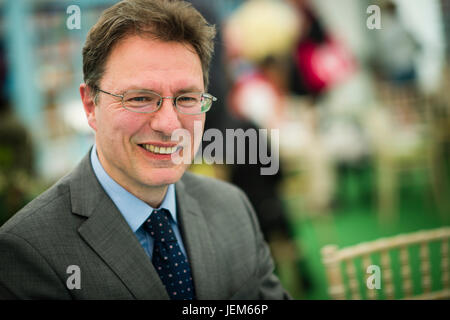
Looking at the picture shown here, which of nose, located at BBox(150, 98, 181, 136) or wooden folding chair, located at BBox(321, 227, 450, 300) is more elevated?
nose, located at BBox(150, 98, 181, 136)

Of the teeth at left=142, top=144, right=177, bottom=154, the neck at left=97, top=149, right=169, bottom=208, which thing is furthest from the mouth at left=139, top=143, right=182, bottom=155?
the neck at left=97, top=149, right=169, bottom=208

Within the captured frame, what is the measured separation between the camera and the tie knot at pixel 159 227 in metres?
0.93

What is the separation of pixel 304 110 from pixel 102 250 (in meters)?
2.99

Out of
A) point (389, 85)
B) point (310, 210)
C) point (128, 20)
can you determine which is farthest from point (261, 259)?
point (389, 85)

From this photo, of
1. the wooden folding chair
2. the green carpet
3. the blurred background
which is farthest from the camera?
the green carpet

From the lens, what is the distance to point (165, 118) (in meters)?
0.82

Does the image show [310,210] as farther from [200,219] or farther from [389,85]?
[200,219]

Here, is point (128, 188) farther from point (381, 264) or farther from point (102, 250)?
point (381, 264)

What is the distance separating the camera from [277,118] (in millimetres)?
2930

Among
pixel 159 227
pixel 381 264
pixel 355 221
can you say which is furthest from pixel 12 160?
pixel 355 221

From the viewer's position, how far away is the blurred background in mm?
1252

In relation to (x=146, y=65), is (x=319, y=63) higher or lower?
higher

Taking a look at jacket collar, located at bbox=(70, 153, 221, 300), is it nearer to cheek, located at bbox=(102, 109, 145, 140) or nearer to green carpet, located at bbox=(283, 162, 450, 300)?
cheek, located at bbox=(102, 109, 145, 140)
